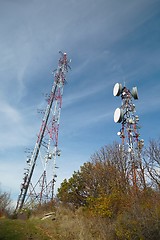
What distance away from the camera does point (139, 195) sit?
1173 centimetres

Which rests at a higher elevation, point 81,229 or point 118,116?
point 118,116

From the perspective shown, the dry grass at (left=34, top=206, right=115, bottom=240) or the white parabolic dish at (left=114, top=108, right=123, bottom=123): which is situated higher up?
the white parabolic dish at (left=114, top=108, right=123, bottom=123)

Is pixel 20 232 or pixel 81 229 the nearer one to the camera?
pixel 81 229

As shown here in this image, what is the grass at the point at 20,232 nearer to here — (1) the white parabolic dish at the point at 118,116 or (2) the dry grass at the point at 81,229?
(2) the dry grass at the point at 81,229

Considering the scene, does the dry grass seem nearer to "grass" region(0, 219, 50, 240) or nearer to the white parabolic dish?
"grass" region(0, 219, 50, 240)

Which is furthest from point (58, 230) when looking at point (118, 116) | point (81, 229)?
point (118, 116)

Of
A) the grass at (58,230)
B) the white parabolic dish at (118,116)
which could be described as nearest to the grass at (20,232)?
the grass at (58,230)

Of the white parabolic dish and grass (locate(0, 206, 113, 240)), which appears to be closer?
grass (locate(0, 206, 113, 240))

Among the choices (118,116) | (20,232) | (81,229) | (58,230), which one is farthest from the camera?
(118,116)

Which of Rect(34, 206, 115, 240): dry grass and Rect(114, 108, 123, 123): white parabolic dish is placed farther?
Rect(114, 108, 123, 123): white parabolic dish

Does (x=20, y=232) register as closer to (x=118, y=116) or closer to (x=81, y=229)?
(x=81, y=229)

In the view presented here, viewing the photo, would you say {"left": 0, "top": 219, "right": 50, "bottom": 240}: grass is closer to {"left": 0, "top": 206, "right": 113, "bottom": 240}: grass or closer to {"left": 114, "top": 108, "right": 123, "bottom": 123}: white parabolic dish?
{"left": 0, "top": 206, "right": 113, "bottom": 240}: grass

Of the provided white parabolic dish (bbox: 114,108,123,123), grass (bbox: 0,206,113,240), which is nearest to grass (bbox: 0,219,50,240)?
grass (bbox: 0,206,113,240)

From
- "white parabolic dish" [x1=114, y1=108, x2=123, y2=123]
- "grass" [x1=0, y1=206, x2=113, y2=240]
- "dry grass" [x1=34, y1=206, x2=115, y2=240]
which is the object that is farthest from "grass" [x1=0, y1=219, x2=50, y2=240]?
"white parabolic dish" [x1=114, y1=108, x2=123, y2=123]
